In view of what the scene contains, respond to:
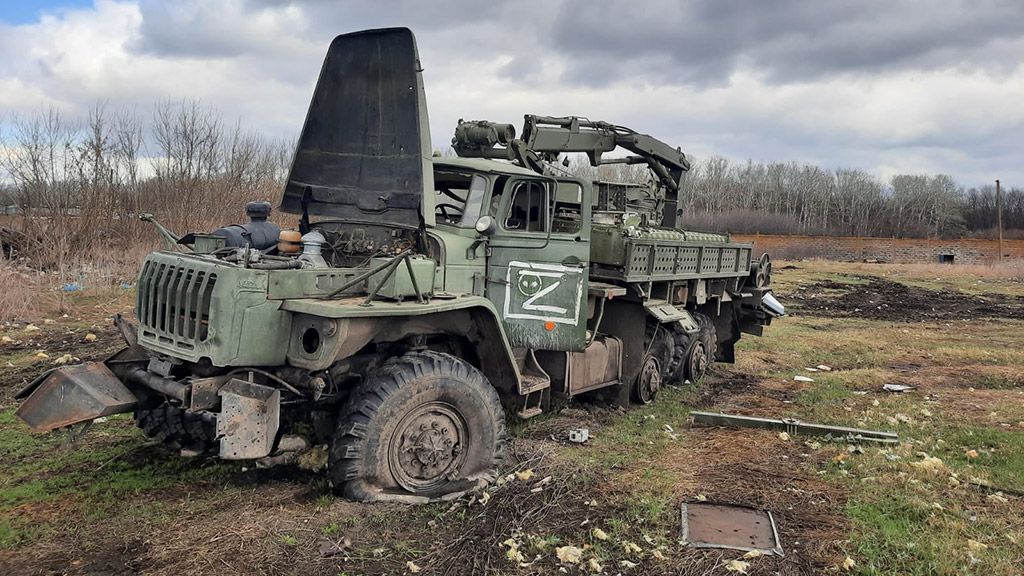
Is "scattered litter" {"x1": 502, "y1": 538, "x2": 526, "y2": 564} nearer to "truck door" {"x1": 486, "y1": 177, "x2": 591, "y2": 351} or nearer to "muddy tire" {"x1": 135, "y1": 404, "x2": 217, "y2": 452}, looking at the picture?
"truck door" {"x1": 486, "y1": 177, "x2": 591, "y2": 351}

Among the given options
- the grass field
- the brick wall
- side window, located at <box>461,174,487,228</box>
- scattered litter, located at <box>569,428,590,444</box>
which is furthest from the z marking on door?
the brick wall

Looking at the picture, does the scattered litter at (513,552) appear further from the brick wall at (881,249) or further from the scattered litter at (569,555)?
the brick wall at (881,249)

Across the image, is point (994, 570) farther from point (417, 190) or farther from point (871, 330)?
point (871, 330)

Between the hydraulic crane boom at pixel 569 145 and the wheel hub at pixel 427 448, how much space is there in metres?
3.28

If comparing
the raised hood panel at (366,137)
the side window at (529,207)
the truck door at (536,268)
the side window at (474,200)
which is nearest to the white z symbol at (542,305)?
the truck door at (536,268)

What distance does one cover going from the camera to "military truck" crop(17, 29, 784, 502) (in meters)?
4.45

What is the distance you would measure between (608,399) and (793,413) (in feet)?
6.17

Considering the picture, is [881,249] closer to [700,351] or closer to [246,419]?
[700,351]

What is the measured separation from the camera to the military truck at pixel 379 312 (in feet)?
14.6

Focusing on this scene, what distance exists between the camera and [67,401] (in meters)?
4.54

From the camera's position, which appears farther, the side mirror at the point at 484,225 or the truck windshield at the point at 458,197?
the truck windshield at the point at 458,197

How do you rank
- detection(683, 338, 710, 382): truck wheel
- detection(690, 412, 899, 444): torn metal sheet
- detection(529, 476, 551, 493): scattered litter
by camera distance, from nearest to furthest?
detection(529, 476, 551, 493): scattered litter < detection(690, 412, 899, 444): torn metal sheet < detection(683, 338, 710, 382): truck wheel

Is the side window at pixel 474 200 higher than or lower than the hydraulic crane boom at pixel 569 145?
lower

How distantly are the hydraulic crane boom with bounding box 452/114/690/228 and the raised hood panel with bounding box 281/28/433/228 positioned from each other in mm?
2260
